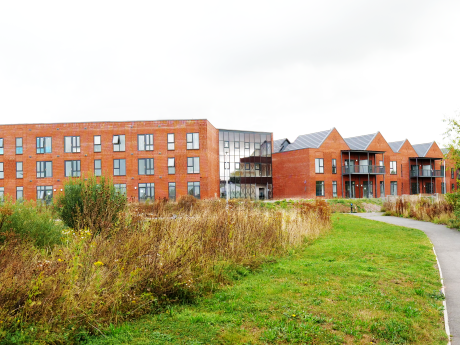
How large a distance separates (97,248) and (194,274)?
5.71 feet

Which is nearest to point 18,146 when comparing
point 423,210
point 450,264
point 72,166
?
point 72,166

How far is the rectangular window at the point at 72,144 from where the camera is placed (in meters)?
42.6

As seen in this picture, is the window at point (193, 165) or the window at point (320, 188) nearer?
the window at point (193, 165)

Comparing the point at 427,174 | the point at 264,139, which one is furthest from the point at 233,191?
the point at 427,174

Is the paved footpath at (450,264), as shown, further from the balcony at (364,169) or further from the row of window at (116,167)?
the balcony at (364,169)

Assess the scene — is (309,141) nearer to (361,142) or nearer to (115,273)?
(361,142)

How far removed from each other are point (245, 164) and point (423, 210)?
27.8m

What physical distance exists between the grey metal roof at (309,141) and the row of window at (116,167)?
1656cm

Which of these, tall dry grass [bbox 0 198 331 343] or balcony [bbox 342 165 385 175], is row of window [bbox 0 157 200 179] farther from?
tall dry grass [bbox 0 198 331 343]

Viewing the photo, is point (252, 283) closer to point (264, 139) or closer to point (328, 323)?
point (328, 323)

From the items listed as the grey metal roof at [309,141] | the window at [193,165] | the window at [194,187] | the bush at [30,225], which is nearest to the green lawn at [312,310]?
the bush at [30,225]

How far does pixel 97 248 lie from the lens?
611 cm

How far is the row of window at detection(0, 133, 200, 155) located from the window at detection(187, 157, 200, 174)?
1241mm

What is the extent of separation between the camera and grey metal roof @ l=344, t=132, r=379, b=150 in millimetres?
53750
